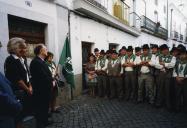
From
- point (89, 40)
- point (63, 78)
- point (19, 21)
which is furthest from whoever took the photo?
point (89, 40)

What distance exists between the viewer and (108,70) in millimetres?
8578

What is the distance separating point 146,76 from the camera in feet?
24.5

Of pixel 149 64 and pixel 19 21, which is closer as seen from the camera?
pixel 19 21

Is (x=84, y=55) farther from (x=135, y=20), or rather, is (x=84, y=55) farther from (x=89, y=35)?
(x=135, y=20)

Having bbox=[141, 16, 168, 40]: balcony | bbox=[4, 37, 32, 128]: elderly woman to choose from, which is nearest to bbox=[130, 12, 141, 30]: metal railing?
bbox=[141, 16, 168, 40]: balcony

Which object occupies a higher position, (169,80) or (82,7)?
(82,7)

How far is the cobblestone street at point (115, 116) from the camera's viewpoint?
17.8 ft

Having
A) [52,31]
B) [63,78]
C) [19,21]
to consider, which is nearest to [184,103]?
[63,78]

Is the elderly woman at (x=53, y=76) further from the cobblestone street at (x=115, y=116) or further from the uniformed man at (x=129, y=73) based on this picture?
the uniformed man at (x=129, y=73)

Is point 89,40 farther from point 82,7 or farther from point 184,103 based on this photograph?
point 184,103

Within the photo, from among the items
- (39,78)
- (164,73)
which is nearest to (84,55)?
(164,73)

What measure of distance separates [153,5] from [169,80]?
17.3 m

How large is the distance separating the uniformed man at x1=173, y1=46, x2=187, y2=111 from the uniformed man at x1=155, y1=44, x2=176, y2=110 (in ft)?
0.89

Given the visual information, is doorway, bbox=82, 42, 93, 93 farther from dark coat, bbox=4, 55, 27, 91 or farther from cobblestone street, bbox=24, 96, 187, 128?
dark coat, bbox=4, 55, 27, 91
